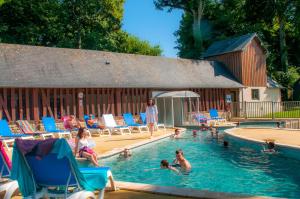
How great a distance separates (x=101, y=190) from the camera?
564cm

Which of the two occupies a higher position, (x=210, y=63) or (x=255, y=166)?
(x=210, y=63)

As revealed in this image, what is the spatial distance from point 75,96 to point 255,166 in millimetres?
12807

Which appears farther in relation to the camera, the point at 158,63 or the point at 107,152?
the point at 158,63

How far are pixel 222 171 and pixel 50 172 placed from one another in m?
6.25

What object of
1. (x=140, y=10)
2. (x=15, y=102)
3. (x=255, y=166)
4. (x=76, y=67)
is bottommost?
(x=255, y=166)

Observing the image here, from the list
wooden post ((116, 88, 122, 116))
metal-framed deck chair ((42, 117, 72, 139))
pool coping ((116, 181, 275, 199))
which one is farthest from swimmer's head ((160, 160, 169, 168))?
wooden post ((116, 88, 122, 116))

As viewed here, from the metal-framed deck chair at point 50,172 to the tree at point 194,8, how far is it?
3994cm

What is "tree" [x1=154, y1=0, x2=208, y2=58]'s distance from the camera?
146 feet

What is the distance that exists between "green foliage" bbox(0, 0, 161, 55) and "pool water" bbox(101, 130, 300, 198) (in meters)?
24.1

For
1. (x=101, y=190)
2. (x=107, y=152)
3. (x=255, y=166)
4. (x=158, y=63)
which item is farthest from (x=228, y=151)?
(x=158, y=63)

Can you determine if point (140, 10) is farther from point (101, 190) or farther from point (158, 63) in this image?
point (101, 190)

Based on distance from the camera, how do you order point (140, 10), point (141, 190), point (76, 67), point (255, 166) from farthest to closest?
point (140, 10) → point (76, 67) → point (255, 166) → point (141, 190)

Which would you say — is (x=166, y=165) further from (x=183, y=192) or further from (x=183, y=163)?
(x=183, y=192)

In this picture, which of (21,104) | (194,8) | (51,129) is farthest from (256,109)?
(194,8)
